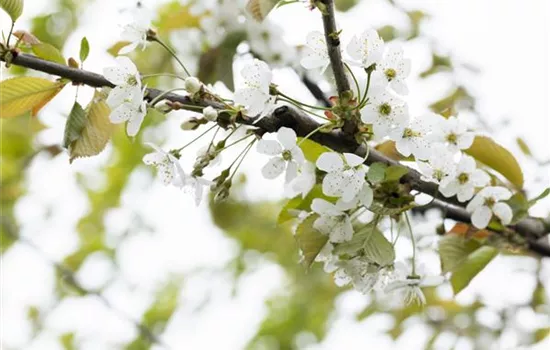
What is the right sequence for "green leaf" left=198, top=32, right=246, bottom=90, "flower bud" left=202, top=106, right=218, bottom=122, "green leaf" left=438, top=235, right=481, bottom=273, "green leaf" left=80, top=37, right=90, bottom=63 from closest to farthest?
"flower bud" left=202, top=106, right=218, bottom=122 → "green leaf" left=80, top=37, right=90, bottom=63 → "green leaf" left=438, top=235, right=481, bottom=273 → "green leaf" left=198, top=32, right=246, bottom=90

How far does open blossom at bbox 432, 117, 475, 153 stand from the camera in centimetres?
80

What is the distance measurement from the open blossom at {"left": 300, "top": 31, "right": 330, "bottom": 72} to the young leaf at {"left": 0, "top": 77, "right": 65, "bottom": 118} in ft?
0.85

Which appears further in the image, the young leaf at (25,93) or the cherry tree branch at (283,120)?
the young leaf at (25,93)

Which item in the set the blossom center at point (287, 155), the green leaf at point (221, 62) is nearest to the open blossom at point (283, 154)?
the blossom center at point (287, 155)

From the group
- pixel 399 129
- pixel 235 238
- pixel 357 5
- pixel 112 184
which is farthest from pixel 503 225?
pixel 112 184

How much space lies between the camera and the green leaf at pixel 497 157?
97cm

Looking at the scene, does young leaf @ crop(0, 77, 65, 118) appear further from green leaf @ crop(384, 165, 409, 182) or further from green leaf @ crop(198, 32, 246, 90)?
green leaf @ crop(198, 32, 246, 90)

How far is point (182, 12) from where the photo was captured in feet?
4.67

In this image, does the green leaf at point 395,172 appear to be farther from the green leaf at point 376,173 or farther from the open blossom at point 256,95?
the open blossom at point 256,95

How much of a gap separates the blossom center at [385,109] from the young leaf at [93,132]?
11.2 inches

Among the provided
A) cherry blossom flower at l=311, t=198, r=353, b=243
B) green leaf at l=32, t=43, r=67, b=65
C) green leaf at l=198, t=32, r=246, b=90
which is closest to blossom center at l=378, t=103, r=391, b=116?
cherry blossom flower at l=311, t=198, r=353, b=243

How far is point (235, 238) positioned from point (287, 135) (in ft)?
5.10

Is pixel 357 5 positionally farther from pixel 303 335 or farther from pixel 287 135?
pixel 303 335

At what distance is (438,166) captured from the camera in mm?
759
